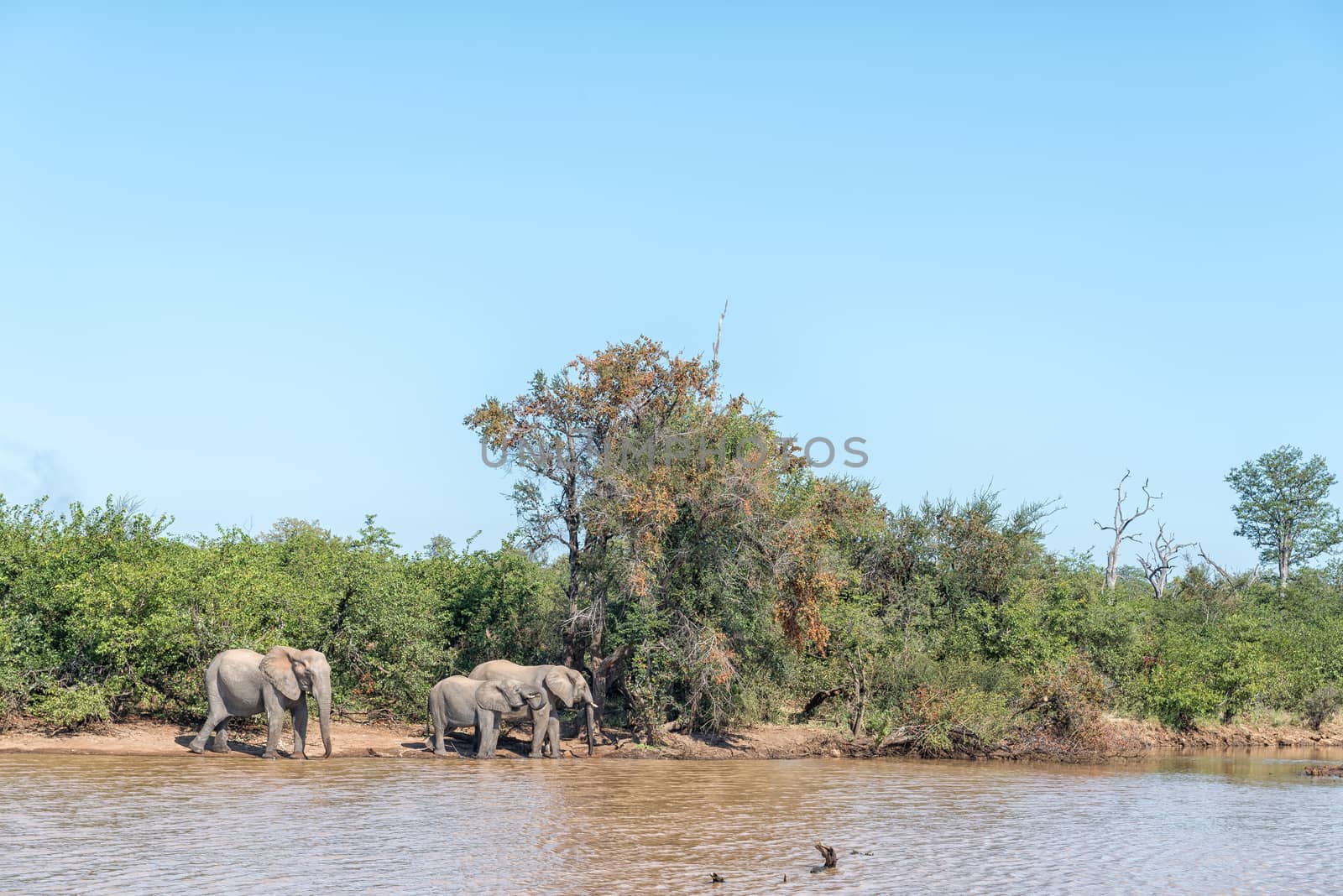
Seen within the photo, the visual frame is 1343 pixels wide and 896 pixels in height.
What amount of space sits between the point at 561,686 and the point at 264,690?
5.52 m

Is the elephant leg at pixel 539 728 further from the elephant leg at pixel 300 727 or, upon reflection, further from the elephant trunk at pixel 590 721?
the elephant leg at pixel 300 727

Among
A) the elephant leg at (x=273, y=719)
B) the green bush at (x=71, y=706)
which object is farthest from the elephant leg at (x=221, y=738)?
the green bush at (x=71, y=706)

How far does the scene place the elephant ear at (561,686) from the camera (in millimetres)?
23938

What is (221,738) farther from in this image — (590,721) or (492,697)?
(590,721)

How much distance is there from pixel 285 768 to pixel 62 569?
6.85m

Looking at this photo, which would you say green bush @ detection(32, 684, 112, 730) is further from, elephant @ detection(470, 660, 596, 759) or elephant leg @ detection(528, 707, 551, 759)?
elephant leg @ detection(528, 707, 551, 759)

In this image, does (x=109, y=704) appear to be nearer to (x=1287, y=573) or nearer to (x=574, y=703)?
(x=574, y=703)

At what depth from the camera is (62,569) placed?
23.6 m

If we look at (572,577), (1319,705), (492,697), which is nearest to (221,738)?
(492,697)

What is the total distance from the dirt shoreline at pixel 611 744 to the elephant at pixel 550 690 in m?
0.72

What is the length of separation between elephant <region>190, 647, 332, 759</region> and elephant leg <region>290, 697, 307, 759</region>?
0.07ft

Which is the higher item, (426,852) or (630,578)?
(630,578)

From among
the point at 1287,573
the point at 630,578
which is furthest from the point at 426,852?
the point at 1287,573

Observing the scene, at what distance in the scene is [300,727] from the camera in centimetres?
2272
